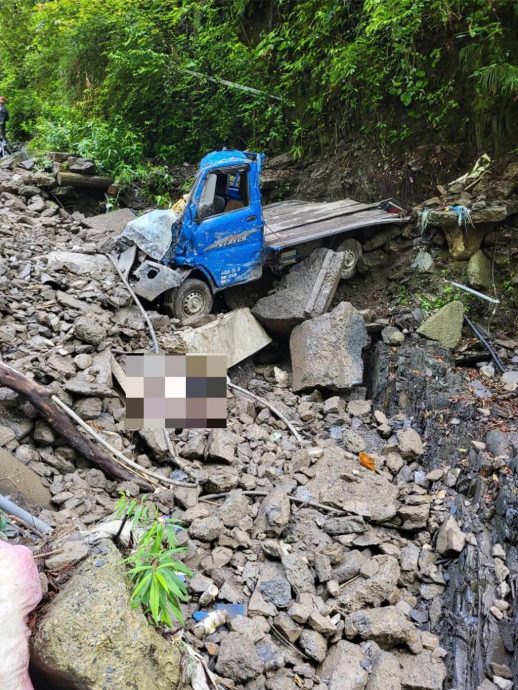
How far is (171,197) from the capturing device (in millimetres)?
9672

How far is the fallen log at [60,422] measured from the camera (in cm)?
407

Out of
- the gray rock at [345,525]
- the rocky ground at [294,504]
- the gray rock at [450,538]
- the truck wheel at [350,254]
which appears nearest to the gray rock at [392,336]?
the rocky ground at [294,504]

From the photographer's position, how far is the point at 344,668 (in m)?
3.24

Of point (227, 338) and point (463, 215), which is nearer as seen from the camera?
point (227, 338)

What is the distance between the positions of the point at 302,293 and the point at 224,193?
1603 mm

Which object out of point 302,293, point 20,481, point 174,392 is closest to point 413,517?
point 174,392

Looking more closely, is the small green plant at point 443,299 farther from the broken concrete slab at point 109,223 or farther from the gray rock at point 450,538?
the broken concrete slab at point 109,223

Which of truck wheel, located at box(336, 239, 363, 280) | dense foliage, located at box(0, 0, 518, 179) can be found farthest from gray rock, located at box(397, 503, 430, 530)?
dense foliage, located at box(0, 0, 518, 179)

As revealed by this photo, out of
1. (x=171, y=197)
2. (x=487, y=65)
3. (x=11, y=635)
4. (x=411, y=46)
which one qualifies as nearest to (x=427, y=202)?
(x=487, y=65)

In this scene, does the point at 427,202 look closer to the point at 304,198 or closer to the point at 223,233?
the point at 304,198

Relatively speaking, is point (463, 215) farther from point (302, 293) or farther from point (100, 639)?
point (100, 639)

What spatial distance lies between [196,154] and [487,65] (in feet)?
18.3

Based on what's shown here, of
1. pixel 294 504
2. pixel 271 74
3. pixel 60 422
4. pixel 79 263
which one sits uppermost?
pixel 271 74

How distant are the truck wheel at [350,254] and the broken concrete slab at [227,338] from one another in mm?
1593
